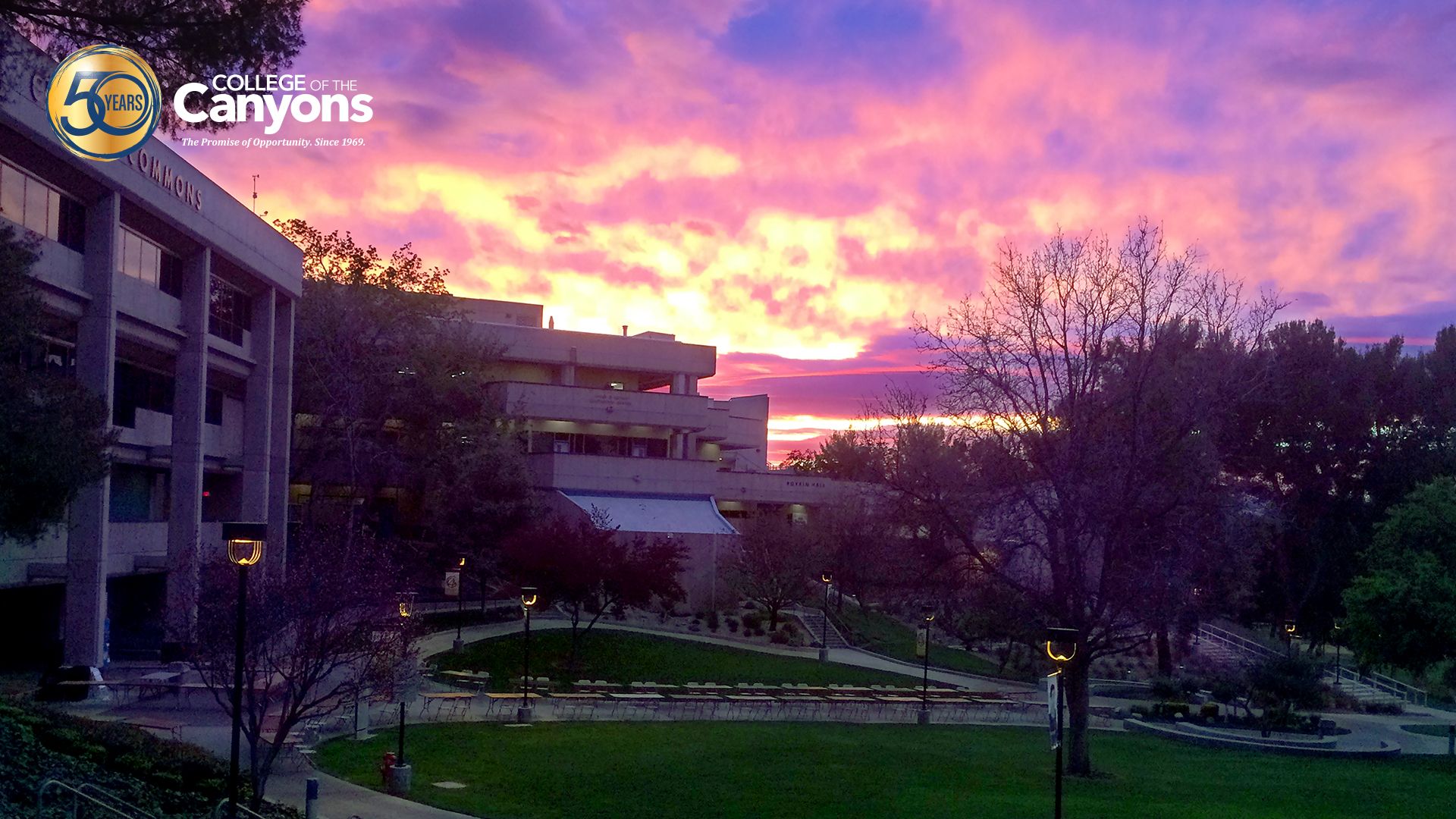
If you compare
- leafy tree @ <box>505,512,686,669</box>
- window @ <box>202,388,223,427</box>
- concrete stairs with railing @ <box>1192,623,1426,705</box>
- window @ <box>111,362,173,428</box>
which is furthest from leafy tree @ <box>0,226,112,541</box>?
concrete stairs with railing @ <box>1192,623,1426,705</box>

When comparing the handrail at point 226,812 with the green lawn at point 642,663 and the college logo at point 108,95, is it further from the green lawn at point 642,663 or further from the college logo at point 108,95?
the green lawn at point 642,663

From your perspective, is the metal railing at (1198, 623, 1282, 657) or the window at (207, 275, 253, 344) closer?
the window at (207, 275, 253, 344)

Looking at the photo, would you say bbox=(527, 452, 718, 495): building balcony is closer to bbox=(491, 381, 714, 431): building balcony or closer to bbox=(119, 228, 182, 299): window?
bbox=(491, 381, 714, 431): building balcony

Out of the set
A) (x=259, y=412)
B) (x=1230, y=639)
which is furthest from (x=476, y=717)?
(x=1230, y=639)

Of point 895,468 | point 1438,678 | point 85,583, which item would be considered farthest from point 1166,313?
point 1438,678

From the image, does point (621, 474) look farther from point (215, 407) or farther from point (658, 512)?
point (215, 407)

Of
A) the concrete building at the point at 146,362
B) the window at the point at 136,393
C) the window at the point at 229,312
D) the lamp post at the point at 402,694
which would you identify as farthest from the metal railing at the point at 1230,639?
the window at the point at 136,393

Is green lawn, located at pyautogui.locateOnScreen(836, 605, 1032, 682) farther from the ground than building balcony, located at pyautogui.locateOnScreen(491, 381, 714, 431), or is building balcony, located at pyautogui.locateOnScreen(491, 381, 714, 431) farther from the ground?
building balcony, located at pyautogui.locateOnScreen(491, 381, 714, 431)

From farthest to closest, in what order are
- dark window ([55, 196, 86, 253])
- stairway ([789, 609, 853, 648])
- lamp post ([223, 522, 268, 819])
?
1. stairway ([789, 609, 853, 648])
2. dark window ([55, 196, 86, 253])
3. lamp post ([223, 522, 268, 819])

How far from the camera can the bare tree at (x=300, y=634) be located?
661 inches

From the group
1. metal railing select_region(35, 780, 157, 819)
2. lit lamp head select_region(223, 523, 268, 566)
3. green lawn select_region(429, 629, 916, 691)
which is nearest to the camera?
metal railing select_region(35, 780, 157, 819)

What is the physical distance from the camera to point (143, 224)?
108 feet

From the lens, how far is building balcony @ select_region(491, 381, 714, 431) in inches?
2303

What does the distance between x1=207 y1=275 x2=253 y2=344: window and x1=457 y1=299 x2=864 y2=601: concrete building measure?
53.9 feet
